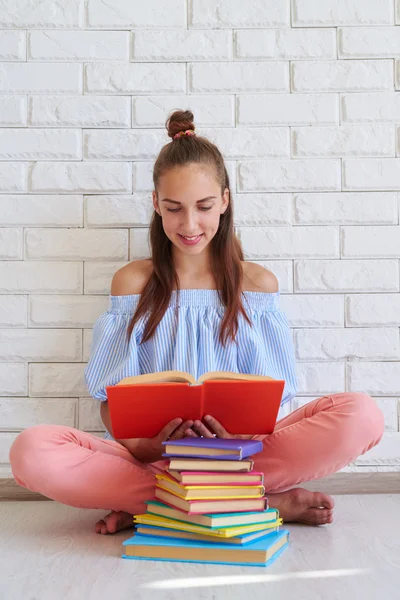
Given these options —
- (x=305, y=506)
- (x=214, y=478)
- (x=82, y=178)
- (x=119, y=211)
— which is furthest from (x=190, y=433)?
(x=82, y=178)

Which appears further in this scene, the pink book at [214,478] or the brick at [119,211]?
the brick at [119,211]

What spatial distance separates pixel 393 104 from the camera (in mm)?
2072

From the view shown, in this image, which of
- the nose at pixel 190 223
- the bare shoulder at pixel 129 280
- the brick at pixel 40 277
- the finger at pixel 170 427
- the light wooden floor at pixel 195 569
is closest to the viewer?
the light wooden floor at pixel 195 569

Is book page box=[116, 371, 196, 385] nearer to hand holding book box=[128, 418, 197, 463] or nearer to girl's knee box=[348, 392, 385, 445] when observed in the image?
hand holding book box=[128, 418, 197, 463]

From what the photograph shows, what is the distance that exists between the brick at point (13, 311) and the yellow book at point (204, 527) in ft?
2.53

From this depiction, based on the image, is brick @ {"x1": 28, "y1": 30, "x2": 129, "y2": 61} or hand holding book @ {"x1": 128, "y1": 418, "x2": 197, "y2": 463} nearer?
hand holding book @ {"x1": 128, "y1": 418, "x2": 197, "y2": 463}

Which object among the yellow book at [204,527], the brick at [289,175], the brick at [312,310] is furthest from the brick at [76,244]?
the yellow book at [204,527]

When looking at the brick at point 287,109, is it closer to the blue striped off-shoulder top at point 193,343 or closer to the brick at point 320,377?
the blue striped off-shoulder top at point 193,343

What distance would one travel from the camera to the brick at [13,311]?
79.9 inches

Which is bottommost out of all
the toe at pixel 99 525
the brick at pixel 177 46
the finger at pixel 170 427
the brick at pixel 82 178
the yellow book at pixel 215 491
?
the toe at pixel 99 525

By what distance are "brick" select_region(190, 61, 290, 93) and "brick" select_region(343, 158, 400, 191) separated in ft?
0.93

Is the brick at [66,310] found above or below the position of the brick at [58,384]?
above

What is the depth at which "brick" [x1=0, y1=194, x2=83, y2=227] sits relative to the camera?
2.04 metres

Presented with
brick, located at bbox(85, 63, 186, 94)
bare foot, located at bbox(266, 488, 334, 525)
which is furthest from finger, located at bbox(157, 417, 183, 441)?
brick, located at bbox(85, 63, 186, 94)
